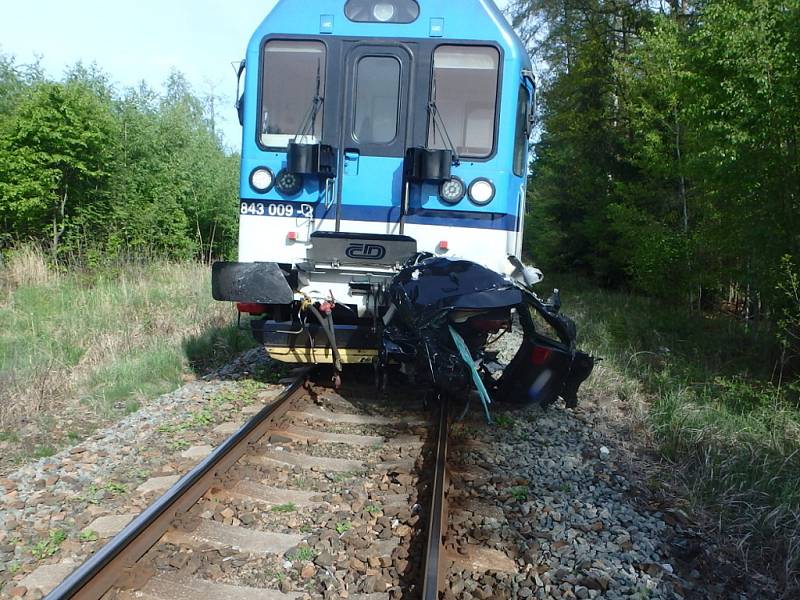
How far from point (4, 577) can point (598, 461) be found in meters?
3.65

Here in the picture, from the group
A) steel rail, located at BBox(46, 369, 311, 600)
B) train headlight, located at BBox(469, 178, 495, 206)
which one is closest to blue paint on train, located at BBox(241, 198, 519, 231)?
train headlight, located at BBox(469, 178, 495, 206)

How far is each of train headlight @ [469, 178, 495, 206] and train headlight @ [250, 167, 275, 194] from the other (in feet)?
5.70

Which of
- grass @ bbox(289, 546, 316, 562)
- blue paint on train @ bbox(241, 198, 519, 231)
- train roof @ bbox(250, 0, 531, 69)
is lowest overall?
grass @ bbox(289, 546, 316, 562)

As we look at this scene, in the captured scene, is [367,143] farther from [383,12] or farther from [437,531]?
[437,531]

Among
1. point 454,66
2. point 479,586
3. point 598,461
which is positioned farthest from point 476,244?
point 479,586

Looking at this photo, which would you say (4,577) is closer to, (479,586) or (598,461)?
(479,586)

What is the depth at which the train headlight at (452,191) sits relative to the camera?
5914 millimetres

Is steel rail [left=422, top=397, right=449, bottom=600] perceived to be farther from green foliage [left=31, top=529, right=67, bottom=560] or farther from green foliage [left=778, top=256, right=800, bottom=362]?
green foliage [left=778, top=256, right=800, bottom=362]

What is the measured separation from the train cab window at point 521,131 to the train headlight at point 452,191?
2.06 ft

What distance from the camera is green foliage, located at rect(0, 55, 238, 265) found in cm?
1288

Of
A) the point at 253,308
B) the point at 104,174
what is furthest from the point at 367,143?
the point at 104,174

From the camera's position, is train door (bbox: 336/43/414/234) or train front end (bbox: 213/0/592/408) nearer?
train front end (bbox: 213/0/592/408)

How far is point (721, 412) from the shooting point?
236 inches

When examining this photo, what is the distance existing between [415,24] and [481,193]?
1574 mm
